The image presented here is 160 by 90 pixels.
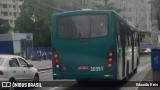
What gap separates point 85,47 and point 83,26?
79 centimetres

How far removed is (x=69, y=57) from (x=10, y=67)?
7.30 ft

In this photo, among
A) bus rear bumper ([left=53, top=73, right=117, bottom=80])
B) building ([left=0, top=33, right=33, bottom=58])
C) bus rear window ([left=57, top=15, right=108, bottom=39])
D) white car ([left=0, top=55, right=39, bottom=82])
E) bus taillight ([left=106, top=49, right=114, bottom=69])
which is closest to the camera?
white car ([left=0, top=55, right=39, bottom=82])

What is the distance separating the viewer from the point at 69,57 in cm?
1667

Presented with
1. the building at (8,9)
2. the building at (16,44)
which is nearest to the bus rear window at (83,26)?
the building at (16,44)

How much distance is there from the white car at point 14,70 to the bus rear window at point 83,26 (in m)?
2.03

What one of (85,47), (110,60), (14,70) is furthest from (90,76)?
(14,70)

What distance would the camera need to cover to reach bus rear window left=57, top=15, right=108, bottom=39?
16.6 m

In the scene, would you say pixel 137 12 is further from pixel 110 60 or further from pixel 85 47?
pixel 110 60

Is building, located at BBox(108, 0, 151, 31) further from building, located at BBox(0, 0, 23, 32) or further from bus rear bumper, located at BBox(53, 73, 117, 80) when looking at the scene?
bus rear bumper, located at BBox(53, 73, 117, 80)

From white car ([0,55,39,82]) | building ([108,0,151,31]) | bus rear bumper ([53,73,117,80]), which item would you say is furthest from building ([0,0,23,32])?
bus rear bumper ([53,73,117,80])

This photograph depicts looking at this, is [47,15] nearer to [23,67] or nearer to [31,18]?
[31,18]

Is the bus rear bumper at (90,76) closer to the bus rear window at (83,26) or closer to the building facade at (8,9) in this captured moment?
the bus rear window at (83,26)

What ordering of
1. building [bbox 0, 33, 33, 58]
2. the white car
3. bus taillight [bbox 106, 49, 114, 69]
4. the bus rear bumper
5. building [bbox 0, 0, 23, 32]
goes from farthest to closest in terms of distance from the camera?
building [bbox 0, 0, 23, 32], building [bbox 0, 33, 33, 58], bus taillight [bbox 106, 49, 114, 69], the bus rear bumper, the white car

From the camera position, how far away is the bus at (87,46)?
16422 millimetres
